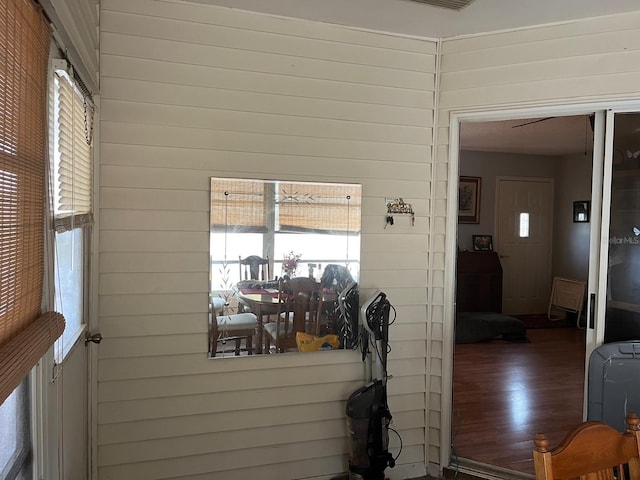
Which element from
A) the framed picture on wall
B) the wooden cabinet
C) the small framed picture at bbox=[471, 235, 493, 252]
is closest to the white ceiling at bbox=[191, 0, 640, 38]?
the wooden cabinet

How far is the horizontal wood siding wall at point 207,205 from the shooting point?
248 centimetres

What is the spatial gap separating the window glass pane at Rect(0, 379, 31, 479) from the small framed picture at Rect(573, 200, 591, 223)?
7.30 meters

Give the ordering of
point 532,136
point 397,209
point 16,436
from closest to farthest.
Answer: point 16,436, point 397,209, point 532,136

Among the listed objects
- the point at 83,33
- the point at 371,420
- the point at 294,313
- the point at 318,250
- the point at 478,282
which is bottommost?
the point at 371,420

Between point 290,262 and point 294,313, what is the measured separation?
11.5 inches

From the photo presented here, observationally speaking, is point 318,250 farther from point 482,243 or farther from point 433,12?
point 482,243

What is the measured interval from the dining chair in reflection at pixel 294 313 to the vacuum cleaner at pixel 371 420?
0.98 ft

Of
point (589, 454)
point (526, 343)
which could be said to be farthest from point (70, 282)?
point (526, 343)

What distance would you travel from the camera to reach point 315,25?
108 inches

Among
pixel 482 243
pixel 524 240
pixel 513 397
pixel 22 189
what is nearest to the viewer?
pixel 22 189

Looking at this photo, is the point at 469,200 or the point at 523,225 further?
the point at 523,225

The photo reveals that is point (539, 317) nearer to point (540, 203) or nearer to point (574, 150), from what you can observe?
point (540, 203)

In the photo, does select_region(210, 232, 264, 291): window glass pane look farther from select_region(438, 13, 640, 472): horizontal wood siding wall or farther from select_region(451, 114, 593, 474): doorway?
select_region(451, 114, 593, 474): doorway

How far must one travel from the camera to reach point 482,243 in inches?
287
